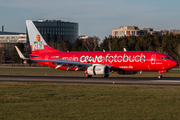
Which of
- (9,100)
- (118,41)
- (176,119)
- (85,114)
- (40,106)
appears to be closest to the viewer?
(176,119)

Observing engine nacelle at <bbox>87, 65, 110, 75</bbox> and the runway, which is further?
engine nacelle at <bbox>87, 65, 110, 75</bbox>

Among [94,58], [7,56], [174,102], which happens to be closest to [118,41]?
[7,56]

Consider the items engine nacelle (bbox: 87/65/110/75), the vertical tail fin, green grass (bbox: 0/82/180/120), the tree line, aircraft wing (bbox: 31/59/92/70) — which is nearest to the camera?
green grass (bbox: 0/82/180/120)

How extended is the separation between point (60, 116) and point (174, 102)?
8.09 metres

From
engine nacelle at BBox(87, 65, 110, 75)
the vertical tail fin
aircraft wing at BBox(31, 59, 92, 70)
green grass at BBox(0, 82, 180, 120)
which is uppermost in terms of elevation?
the vertical tail fin

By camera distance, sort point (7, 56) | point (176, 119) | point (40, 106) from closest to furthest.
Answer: point (176, 119) → point (40, 106) → point (7, 56)

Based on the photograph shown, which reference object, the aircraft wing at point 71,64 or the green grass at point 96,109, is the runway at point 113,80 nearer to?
the aircraft wing at point 71,64

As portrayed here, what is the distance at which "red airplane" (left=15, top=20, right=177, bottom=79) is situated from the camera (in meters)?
39.1

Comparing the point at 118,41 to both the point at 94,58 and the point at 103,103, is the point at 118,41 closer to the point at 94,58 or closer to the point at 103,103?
the point at 94,58

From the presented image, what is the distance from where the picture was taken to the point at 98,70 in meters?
40.1

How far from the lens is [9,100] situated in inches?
749

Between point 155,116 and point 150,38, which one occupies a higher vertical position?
point 150,38

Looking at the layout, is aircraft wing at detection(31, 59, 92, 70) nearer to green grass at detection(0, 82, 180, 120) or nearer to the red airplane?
the red airplane

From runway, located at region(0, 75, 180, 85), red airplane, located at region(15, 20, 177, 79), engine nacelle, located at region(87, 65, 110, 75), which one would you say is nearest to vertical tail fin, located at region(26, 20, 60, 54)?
red airplane, located at region(15, 20, 177, 79)
